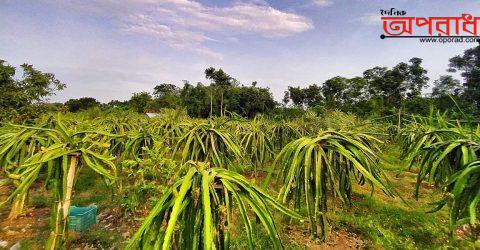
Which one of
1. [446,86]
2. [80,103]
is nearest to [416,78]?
[446,86]

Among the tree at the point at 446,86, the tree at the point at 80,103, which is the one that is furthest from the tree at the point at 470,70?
the tree at the point at 80,103

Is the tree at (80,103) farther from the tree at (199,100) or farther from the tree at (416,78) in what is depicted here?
the tree at (416,78)

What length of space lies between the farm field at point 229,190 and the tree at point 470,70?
34006 millimetres

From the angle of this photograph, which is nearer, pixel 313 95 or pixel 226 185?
pixel 226 185

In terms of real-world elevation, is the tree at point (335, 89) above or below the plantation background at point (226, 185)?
above

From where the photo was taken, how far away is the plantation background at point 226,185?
1645 mm

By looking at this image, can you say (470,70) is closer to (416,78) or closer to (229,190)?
(416,78)

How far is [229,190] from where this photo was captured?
1627 mm

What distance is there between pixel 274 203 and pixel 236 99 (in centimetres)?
4062

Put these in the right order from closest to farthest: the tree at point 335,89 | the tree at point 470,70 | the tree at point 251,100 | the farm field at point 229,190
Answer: the farm field at point 229,190
the tree at point 470,70
the tree at point 251,100
the tree at point 335,89

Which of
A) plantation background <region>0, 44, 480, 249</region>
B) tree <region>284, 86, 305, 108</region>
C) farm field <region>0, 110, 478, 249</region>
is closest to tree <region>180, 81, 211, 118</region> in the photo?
tree <region>284, 86, 305, 108</region>

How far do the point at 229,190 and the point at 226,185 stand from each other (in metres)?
0.06

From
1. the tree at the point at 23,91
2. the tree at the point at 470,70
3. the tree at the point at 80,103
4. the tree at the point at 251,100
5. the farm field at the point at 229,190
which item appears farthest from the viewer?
the tree at the point at 80,103

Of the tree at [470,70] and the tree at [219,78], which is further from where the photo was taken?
the tree at [219,78]
